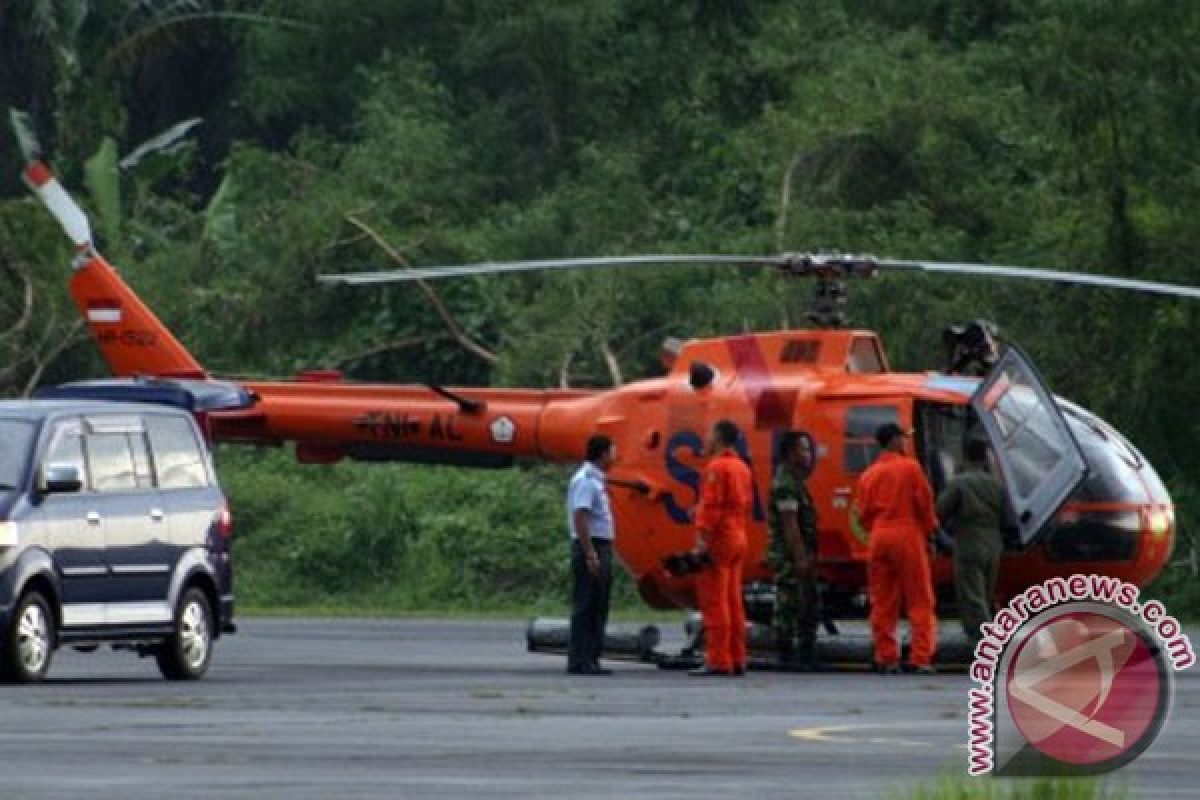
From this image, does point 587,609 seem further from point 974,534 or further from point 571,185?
point 571,185

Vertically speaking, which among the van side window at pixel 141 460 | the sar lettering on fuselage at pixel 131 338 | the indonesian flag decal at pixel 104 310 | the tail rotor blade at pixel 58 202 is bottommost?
the van side window at pixel 141 460

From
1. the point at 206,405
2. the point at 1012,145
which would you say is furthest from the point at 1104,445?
the point at 1012,145

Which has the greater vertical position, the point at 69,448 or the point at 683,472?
the point at 69,448

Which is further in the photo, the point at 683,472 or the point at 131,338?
the point at 131,338

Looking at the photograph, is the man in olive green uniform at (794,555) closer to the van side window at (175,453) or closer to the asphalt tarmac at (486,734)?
the asphalt tarmac at (486,734)

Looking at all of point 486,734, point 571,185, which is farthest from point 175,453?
point 571,185

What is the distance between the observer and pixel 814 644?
2761 centimetres

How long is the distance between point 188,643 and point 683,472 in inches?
167

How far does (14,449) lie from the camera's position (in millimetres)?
24922

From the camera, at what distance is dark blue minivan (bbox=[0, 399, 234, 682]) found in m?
24.6

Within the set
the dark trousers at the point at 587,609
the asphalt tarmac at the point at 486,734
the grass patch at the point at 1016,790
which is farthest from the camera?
the dark trousers at the point at 587,609

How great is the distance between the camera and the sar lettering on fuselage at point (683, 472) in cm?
2841

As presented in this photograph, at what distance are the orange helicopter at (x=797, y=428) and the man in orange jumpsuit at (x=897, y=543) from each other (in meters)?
0.91

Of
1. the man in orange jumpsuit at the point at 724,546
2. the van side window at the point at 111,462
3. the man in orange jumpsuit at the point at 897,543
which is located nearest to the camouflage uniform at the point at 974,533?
the man in orange jumpsuit at the point at 897,543
